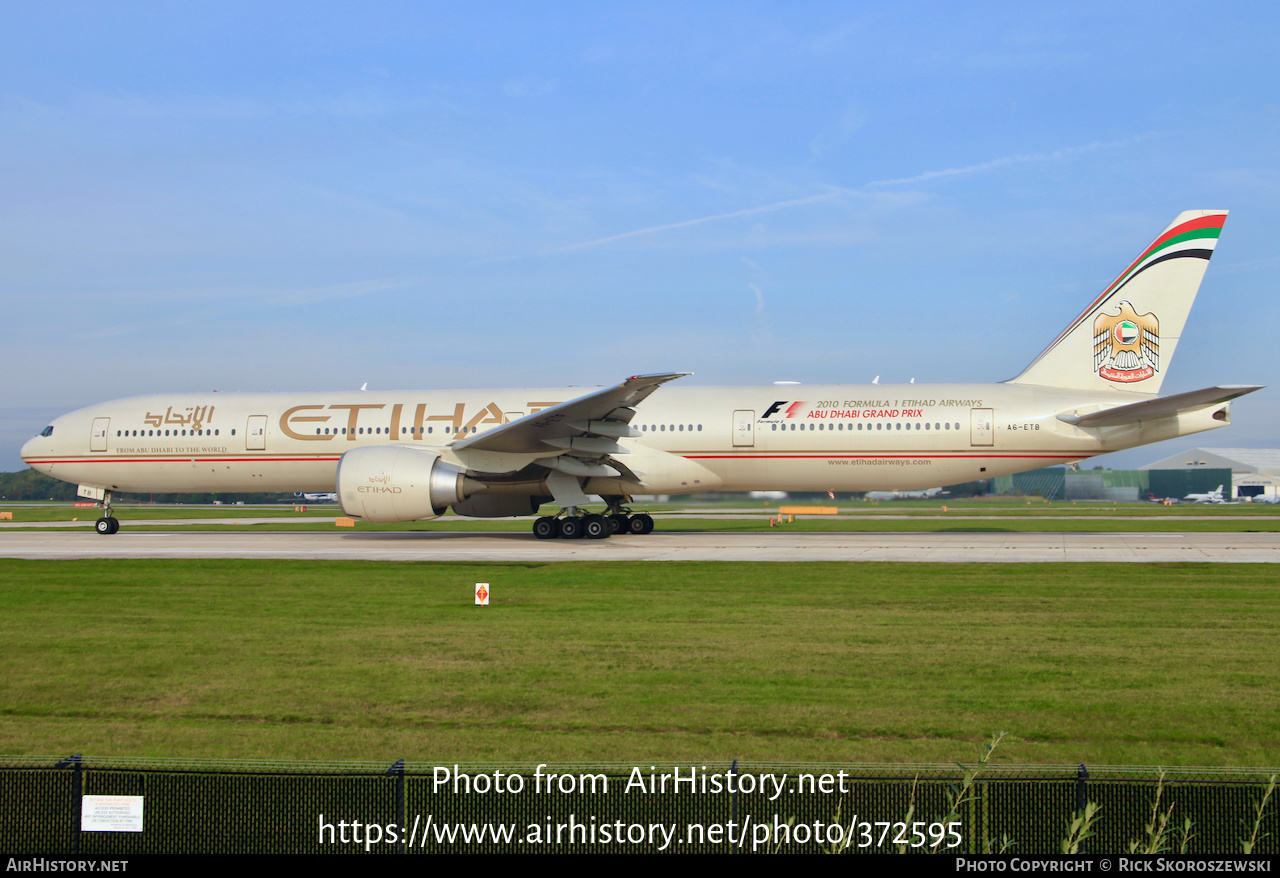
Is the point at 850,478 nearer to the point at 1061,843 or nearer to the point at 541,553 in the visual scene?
the point at 541,553

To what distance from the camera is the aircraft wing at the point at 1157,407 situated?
2234 cm

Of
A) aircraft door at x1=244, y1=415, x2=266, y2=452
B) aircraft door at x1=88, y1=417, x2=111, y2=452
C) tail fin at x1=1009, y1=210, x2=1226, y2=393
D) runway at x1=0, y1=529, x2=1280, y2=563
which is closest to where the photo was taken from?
runway at x1=0, y1=529, x2=1280, y2=563

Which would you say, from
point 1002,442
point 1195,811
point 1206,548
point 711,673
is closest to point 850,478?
point 1002,442

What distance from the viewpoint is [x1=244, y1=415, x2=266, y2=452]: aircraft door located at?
2820 centimetres

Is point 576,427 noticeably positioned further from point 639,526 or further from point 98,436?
point 98,436

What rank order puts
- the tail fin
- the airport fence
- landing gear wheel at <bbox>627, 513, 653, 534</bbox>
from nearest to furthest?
the airport fence, the tail fin, landing gear wheel at <bbox>627, 513, 653, 534</bbox>

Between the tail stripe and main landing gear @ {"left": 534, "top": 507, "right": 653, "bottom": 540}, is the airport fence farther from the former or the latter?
the tail stripe

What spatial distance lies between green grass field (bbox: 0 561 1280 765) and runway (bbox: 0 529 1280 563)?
152 inches

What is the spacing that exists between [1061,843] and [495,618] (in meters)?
8.79

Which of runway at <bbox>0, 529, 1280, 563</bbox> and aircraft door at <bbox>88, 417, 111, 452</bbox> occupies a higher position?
aircraft door at <bbox>88, 417, 111, 452</bbox>

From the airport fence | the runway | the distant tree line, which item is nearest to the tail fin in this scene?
the runway

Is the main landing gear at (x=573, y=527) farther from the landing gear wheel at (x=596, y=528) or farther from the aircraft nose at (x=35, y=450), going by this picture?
the aircraft nose at (x=35, y=450)

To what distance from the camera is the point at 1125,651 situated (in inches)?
405

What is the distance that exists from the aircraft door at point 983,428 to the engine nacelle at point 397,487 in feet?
44.2
